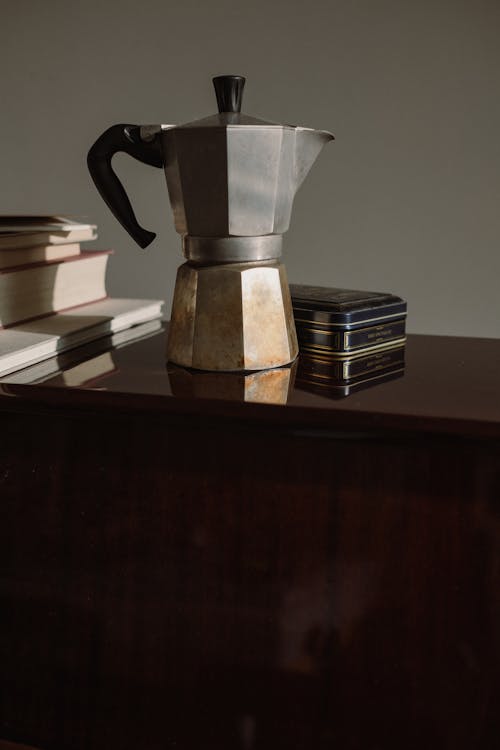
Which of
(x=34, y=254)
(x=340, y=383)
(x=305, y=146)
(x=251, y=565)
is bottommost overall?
(x=251, y=565)

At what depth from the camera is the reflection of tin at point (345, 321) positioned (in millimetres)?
701

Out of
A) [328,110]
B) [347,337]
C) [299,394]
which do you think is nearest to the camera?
[299,394]

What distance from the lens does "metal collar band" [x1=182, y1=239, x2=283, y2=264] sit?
26.4 inches

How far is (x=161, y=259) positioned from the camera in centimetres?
129

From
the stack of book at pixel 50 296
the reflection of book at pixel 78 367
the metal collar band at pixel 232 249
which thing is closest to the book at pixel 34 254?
the stack of book at pixel 50 296

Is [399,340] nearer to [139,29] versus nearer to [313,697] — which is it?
[313,697]

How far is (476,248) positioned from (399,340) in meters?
0.41

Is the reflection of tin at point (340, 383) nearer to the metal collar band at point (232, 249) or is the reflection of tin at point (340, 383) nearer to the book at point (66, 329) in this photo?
the metal collar band at point (232, 249)

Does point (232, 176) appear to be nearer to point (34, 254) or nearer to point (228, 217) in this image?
point (228, 217)

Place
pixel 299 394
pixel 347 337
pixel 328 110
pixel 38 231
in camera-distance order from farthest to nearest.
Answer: pixel 328 110 < pixel 38 231 < pixel 347 337 < pixel 299 394

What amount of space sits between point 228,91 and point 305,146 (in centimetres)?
9

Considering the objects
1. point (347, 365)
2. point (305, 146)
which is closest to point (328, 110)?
point (305, 146)

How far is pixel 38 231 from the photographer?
0.81 m

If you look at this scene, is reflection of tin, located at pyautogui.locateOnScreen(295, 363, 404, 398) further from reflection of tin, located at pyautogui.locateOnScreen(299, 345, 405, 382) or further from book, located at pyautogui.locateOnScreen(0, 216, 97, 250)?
book, located at pyautogui.locateOnScreen(0, 216, 97, 250)
